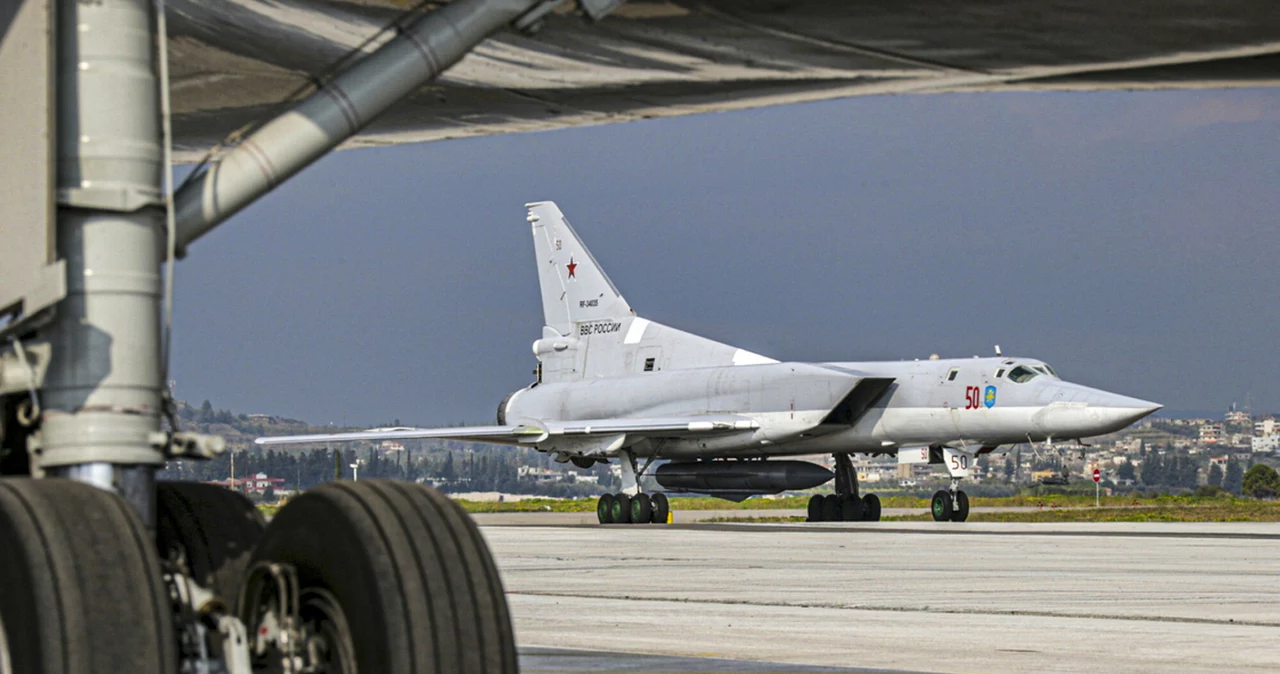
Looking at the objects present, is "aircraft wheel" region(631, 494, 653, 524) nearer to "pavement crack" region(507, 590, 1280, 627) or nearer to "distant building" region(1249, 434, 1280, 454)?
"pavement crack" region(507, 590, 1280, 627)

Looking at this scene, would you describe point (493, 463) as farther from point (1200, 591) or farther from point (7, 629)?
point (7, 629)

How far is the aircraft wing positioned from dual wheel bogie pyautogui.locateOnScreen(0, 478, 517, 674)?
1.11m

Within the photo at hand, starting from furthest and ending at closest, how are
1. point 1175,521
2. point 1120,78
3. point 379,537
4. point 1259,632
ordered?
1. point 1175,521
2. point 1259,632
3. point 1120,78
4. point 379,537

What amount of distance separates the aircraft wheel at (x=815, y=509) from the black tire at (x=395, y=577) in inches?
1101

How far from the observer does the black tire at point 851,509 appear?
30.9m

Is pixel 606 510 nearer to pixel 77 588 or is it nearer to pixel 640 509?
pixel 640 509

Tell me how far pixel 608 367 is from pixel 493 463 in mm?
70292

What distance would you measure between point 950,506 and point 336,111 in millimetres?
25799

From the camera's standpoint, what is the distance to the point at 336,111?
368 cm

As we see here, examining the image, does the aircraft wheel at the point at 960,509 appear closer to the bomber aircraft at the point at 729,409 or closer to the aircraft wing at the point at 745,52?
the bomber aircraft at the point at 729,409

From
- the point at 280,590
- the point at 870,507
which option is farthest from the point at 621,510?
the point at 280,590

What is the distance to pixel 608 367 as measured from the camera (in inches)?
1273

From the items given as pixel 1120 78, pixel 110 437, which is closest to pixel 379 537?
pixel 110 437

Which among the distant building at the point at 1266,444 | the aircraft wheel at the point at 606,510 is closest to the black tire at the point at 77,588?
the aircraft wheel at the point at 606,510
